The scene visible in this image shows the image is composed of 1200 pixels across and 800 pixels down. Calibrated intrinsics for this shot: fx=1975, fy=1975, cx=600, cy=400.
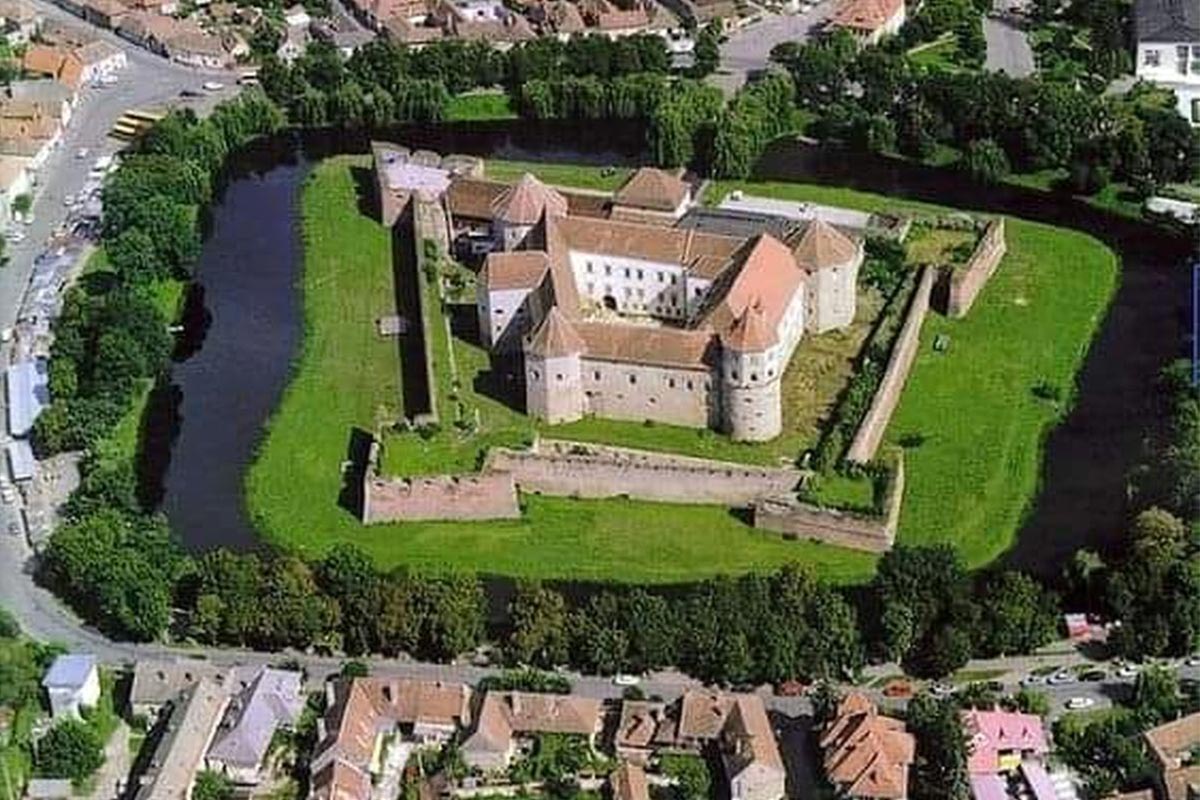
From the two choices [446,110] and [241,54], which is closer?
[446,110]

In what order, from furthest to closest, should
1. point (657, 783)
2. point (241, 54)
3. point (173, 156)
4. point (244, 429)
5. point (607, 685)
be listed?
point (241, 54)
point (173, 156)
point (244, 429)
point (607, 685)
point (657, 783)

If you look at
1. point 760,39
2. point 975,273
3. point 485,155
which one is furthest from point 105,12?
point 975,273

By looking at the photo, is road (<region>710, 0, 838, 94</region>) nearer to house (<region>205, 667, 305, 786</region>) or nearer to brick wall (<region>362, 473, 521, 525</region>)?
brick wall (<region>362, 473, 521, 525</region>)

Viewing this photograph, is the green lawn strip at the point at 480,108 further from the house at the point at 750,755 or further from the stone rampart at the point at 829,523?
the house at the point at 750,755

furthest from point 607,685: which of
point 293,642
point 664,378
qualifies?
point 664,378

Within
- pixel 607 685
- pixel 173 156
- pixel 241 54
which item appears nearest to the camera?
pixel 607 685

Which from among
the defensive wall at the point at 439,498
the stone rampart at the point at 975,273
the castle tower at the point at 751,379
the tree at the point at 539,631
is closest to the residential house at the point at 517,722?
the tree at the point at 539,631

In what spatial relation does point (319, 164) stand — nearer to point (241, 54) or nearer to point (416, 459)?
point (241, 54)
